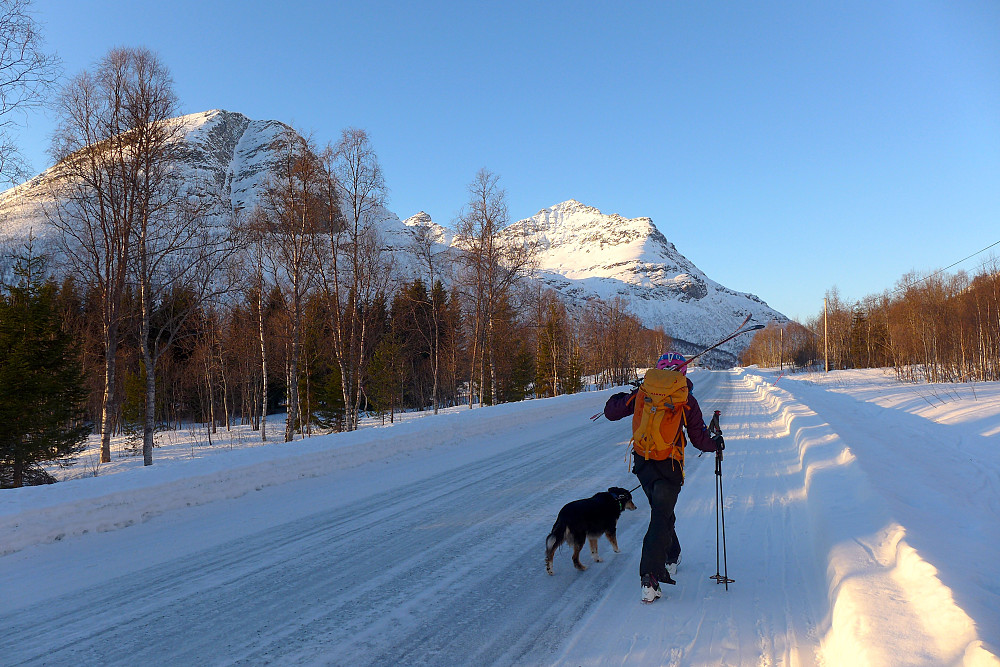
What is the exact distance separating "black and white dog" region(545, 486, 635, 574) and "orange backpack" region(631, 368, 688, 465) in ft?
3.04

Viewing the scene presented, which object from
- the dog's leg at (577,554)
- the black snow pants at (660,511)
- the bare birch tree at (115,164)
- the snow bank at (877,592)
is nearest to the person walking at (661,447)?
the black snow pants at (660,511)

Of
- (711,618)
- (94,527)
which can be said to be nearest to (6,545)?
(94,527)

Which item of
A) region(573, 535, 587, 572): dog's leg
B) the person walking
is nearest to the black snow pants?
the person walking

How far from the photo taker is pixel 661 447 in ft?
13.9

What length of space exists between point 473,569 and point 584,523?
3.67 ft

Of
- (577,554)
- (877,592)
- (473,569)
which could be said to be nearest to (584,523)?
(577,554)

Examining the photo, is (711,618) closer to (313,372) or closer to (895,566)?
(895,566)

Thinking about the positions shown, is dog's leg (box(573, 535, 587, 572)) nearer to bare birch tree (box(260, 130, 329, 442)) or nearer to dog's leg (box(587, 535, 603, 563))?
dog's leg (box(587, 535, 603, 563))

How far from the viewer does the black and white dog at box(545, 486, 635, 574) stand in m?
4.83

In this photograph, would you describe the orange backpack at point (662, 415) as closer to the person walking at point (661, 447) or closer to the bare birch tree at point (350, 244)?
the person walking at point (661, 447)

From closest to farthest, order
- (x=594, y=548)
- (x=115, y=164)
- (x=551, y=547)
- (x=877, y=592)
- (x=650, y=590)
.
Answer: (x=877, y=592) → (x=650, y=590) → (x=551, y=547) → (x=594, y=548) → (x=115, y=164)

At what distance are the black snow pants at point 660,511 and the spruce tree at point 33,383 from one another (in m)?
19.2

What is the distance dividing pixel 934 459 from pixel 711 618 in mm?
9865

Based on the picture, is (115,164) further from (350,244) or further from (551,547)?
(551,547)
